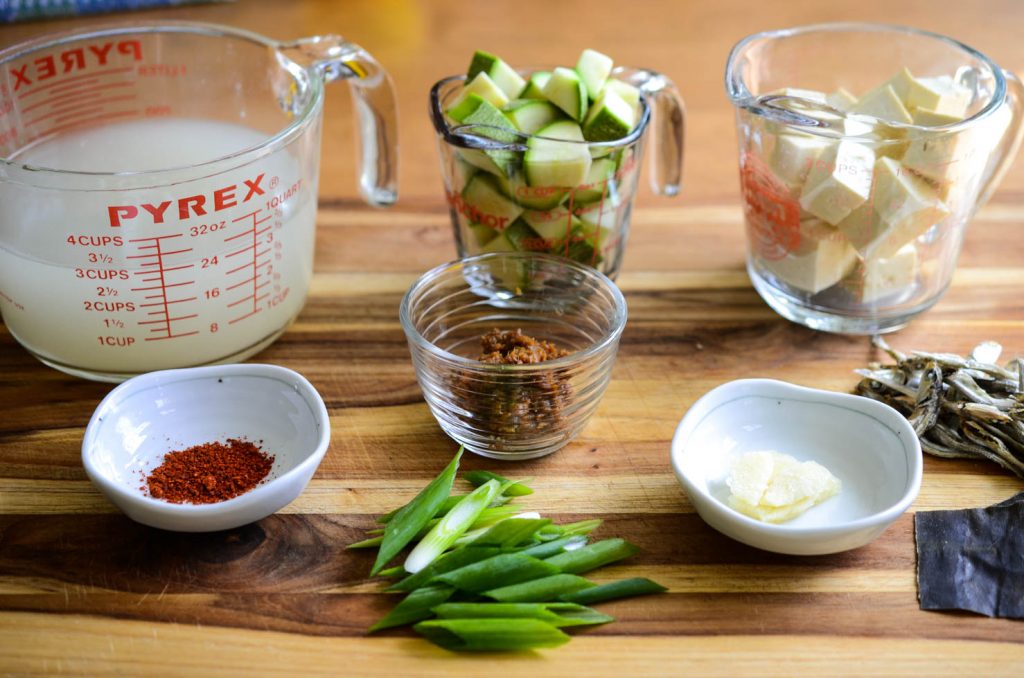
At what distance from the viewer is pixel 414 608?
1298 millimetres

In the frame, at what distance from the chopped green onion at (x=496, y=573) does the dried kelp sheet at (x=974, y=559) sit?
1.57ft

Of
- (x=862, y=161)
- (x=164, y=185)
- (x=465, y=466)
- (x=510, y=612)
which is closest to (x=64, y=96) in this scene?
(x=164, y=185)

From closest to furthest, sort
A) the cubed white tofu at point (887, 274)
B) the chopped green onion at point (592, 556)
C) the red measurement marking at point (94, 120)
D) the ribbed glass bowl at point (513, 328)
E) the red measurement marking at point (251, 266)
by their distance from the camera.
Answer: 1. the chopped green onion at point (592, 556)
2. the ribbed glass bowl at point (513, 328)
3. the red measurement marking at point (251, 266)
4. the cubed white tofu at point (887, 274)
5. the red measurement marking at point (94, 120)

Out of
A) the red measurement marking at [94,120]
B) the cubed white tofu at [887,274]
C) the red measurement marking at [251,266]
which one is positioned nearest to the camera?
the red measurement marking at [251,266]

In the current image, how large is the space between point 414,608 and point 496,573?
0.11 meters

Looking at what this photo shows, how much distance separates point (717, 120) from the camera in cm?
247

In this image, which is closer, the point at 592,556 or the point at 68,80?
the point at 592,556

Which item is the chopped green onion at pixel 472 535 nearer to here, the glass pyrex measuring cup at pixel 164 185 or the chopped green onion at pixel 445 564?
the chopped green onion at pixel 445 564

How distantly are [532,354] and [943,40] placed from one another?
95 cm

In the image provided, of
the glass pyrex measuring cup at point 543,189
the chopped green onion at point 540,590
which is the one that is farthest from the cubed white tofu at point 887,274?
the chopped green onion at point 540,590

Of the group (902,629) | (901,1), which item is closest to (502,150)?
(902,629)

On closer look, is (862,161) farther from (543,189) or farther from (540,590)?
(540,590)

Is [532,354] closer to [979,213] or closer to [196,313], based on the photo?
[196,313]

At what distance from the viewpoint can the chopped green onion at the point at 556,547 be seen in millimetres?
1361
